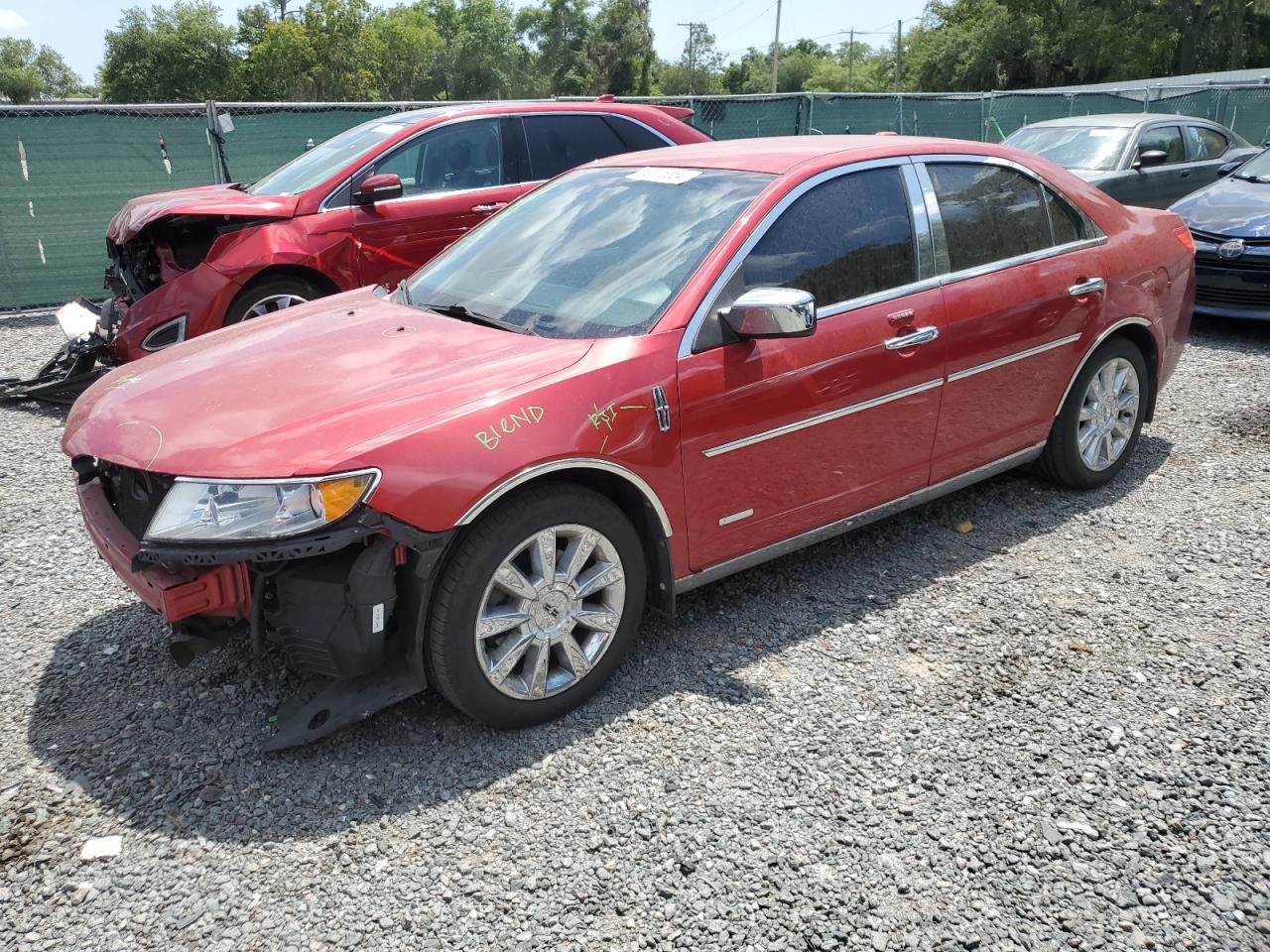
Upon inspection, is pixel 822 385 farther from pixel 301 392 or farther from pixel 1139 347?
pixel 1139 347

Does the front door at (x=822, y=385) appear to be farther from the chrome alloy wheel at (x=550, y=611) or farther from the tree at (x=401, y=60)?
the tree at (x=401, y=60)

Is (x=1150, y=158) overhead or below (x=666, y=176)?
below

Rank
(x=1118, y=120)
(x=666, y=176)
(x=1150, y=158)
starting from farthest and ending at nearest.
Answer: (x=1118, y=120)
(x=1150, y=158)
(x=666, y=176)

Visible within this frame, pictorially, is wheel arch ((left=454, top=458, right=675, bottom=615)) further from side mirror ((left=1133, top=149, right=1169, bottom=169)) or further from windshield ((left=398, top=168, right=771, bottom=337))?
side mirror ((left=1133, top=149, right=1169, bottom=169))

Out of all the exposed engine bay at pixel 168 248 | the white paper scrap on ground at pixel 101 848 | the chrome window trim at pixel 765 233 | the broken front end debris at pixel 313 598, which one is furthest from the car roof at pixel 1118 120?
the white paper scrap on ground at pixel 101 848

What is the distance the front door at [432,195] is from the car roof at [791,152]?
2969 millimetres

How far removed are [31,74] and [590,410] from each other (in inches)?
4889

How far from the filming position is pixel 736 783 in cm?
302

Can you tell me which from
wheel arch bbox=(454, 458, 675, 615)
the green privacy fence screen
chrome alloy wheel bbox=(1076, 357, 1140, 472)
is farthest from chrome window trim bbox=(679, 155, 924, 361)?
the green privacy fence screen

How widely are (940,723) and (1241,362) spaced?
5770 millimetres

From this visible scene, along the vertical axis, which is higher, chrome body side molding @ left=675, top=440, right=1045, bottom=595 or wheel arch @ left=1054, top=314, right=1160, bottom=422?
wheel arch @ left=1054, top=314, right=1160, bottom=422

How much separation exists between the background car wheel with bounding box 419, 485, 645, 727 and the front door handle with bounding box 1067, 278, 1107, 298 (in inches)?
99.9

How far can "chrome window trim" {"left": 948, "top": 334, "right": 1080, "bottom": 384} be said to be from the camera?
4.19m

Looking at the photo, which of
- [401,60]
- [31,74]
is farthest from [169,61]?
[31,74]
